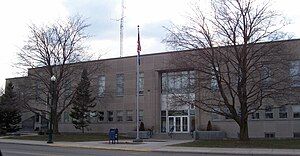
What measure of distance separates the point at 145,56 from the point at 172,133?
11.6 m

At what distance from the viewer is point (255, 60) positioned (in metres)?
31.0

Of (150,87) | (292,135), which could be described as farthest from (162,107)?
(292,135)

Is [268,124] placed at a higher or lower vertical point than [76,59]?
lower

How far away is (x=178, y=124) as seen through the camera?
5125 cm

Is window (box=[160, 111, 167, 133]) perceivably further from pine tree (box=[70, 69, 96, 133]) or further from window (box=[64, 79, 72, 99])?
window (box=[64, 79, 72, 99])

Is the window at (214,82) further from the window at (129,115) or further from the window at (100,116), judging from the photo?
the window at (100,116)

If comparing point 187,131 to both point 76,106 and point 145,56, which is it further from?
point 76,106

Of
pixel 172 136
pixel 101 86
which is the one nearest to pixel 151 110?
pixel 172 136

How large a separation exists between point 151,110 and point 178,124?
161 inches

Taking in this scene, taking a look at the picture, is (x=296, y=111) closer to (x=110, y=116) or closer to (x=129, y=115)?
(x=129, y=115)

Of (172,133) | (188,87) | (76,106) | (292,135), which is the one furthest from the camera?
(76,106)

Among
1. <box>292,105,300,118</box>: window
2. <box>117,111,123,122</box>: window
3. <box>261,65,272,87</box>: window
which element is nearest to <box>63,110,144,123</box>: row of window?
<box>117,111,123,122</box>: window

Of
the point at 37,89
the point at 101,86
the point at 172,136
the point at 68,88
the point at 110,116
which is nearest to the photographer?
the point at 37,89

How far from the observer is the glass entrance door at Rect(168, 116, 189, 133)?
166 ft
